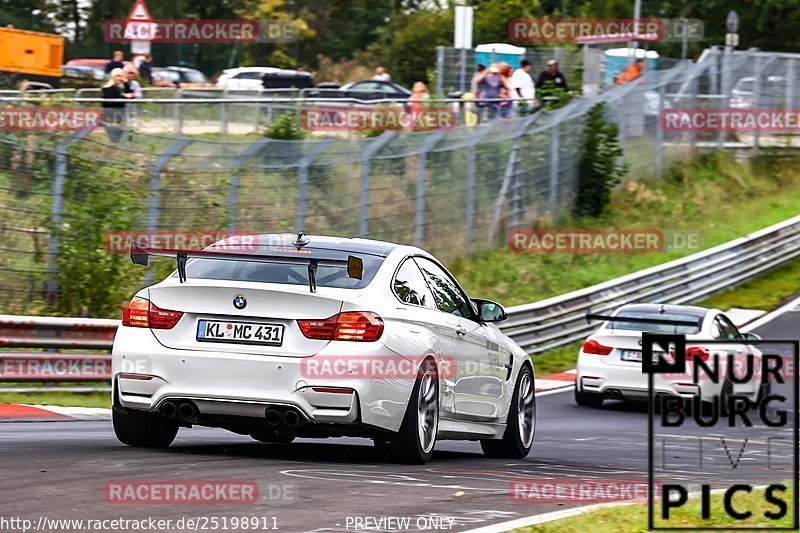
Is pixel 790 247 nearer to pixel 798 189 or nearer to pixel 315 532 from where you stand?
pixel 798 189

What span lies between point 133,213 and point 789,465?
406 inches

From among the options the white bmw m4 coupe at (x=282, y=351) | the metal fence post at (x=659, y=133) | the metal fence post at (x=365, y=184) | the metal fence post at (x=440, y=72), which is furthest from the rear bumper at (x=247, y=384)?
the metal fence post at (x=440, y=72)

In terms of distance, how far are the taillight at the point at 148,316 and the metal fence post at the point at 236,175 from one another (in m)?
10.2

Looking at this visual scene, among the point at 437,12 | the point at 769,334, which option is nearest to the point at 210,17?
the point at 437,12

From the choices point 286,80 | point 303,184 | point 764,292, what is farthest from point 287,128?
point 286,80

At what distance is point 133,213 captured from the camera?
1839cm

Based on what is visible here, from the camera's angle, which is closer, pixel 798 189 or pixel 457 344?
pixel 457 344

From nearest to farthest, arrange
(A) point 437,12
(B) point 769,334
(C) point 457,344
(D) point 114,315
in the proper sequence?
(C) point 457,344, (D) point 114,315, (B) point 769,334, (A) point 437,12

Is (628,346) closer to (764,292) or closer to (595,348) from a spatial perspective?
(595,348)

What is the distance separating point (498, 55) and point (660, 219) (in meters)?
9.06

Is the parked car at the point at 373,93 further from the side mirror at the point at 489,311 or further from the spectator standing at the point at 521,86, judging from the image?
the side mirror at the point at 489,311

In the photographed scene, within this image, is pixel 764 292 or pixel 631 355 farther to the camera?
pixel 764 292

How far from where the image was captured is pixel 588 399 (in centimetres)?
1795

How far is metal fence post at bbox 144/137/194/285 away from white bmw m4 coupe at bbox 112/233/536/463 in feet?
29.8
